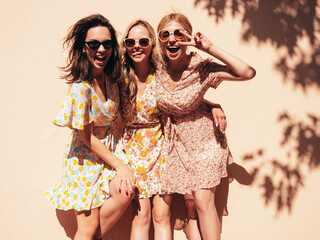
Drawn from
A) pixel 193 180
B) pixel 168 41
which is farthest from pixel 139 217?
pixel 168 41

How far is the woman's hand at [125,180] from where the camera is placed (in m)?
2.50

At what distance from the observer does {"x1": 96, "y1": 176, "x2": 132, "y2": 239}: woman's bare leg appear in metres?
2.53

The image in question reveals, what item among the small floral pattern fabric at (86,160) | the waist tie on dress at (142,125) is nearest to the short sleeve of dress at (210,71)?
the waist tie on dress at (142,125)

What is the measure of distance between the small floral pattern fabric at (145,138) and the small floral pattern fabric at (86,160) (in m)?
0.17

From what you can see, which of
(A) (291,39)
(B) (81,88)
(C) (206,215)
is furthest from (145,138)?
(A) (291,39)

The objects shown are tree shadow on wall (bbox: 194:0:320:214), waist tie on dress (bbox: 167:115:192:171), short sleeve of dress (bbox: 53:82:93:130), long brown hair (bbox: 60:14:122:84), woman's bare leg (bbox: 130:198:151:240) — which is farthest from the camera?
tree shadow on wall (bbox: 194:0:320:214)

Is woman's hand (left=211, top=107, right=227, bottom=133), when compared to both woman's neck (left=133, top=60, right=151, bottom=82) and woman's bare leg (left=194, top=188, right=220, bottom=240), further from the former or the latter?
woman's neck (left=133, top=60, right=151, bottom=82)

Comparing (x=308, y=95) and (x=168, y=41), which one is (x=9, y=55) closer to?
(x=168, y=41)

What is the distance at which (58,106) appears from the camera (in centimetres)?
357

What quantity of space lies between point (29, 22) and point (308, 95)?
3.78m

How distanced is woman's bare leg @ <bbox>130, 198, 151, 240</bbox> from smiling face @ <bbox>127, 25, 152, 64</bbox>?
1.41m

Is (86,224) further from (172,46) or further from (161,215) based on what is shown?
(172,46)

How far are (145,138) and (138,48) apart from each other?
91cm

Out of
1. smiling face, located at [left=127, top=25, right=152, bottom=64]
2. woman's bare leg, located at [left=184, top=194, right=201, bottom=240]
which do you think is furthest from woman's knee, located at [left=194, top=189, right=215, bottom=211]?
smiling face, located at [left=127, top=25, right=152, bottom=64]
